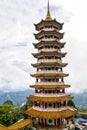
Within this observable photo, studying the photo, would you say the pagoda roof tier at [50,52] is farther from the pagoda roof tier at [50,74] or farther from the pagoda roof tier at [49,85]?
the pagoda roof tier at [49,85]

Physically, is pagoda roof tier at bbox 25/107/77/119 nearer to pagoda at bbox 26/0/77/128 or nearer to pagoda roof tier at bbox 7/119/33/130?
pagoda at bbox 26/0/77/128

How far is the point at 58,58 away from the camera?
4419 centimetres

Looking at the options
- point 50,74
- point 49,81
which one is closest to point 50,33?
point 50,74

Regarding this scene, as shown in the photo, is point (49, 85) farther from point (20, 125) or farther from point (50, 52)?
point (20, 125)

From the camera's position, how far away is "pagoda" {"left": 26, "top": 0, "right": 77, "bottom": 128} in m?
39.8

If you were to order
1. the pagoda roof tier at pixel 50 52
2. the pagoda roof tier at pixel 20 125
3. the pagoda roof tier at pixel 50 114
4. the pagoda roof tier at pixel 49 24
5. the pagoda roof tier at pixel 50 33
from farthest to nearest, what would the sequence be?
the pagoda roof tier at pixel 49 24 < the pagoda roof tier at pixel 50 33 < the pagoda roof tier at pixel 50 52 < the pagoda roof tier at pixel 20 125 < the pagoda roof tier at pixel 50 114

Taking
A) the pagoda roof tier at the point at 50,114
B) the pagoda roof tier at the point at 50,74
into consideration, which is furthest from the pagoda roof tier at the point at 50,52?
the pagoda roof tier at the point at 50,114

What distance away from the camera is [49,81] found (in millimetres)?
42000

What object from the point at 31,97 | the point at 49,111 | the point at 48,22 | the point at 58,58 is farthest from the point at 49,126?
the point at 48,22

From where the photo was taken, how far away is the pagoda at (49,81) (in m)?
39.8

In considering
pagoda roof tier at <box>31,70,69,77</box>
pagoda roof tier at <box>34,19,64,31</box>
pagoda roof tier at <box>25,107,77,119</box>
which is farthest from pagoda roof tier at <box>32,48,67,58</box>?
pagoda roof tier at <box>25,107,77,119</box>

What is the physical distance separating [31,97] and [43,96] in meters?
3.08

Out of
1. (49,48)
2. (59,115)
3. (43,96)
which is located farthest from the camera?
(49,48)

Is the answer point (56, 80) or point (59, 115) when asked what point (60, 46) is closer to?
point (56, 80)
